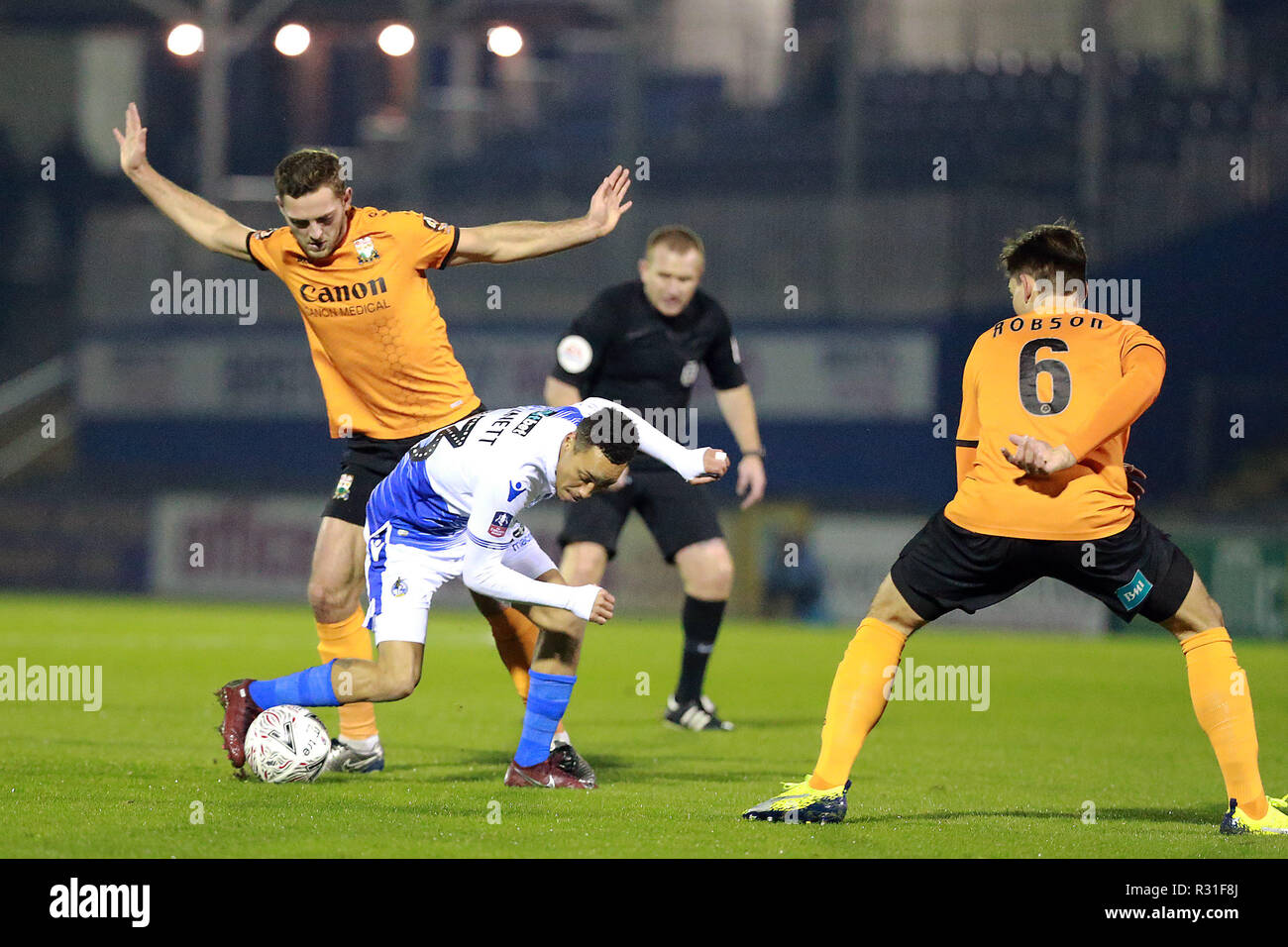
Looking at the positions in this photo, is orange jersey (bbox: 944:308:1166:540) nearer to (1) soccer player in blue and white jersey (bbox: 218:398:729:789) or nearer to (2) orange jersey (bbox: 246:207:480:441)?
(1) soccer player in blue and white jersey (bbox: 218:398:729:789)

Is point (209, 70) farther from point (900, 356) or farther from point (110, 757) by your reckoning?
point (110, 757)

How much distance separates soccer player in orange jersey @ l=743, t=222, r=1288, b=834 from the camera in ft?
20.0

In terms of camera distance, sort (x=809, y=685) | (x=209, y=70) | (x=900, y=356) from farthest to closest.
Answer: (x=209, y=70), (x=900, y=356), (x=809, y=685)

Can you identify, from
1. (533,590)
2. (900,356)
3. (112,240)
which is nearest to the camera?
(533,590)

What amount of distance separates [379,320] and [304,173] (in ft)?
2.29

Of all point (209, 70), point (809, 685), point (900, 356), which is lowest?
point (809, 685)

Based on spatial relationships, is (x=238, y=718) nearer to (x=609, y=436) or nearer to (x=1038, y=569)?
(x=609, y=436)

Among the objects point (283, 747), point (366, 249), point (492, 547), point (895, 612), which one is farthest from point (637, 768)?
point (366, 249)

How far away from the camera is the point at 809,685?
13.0 metres

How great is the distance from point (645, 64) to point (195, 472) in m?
10.6

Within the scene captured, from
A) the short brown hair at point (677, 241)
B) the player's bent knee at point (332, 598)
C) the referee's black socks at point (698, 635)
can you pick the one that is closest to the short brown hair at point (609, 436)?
the player's bent knee at point (332, 598)

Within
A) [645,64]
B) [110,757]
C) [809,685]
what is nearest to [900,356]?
[645,64]

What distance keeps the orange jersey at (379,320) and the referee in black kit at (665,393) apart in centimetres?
191

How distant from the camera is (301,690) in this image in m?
6.98
